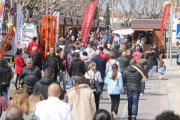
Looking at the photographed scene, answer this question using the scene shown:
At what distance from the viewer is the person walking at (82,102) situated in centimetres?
1185

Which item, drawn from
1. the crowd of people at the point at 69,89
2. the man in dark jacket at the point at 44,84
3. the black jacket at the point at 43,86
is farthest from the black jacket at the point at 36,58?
the black jacket at the point at 43,86

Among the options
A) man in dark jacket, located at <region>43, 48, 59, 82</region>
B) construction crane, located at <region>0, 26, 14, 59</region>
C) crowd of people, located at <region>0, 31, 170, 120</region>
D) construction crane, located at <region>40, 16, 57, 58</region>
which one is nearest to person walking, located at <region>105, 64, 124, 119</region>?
crowd of people, located at <region>0, 31, 170, 120</region>

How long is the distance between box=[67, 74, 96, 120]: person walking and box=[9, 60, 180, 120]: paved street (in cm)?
523

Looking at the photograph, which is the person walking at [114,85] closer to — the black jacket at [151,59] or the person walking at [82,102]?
the person walking at [82,102]

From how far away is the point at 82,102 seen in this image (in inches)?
467

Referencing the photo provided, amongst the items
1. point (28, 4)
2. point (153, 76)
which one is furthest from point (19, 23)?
point (28, 4)

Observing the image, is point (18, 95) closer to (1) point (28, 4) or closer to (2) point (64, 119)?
(2) point (64, 119)

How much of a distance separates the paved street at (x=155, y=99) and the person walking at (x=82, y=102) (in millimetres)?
5226

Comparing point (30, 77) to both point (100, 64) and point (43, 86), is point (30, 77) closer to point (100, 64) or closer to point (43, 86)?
point (43, 86)

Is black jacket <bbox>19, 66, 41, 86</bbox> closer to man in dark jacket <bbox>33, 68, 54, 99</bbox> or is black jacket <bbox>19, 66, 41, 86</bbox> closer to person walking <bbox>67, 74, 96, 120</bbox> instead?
man in dark jacket <bbox>33, 68, 54, 99</bbox>

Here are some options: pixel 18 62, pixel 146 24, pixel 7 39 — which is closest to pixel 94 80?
pixel 18 62

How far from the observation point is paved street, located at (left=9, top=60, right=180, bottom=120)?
18.4 m

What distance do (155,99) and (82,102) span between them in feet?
34.3

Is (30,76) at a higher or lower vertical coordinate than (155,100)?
higher
